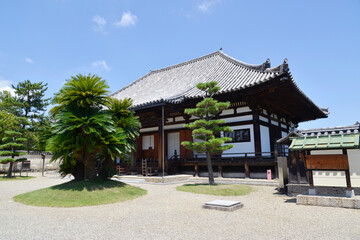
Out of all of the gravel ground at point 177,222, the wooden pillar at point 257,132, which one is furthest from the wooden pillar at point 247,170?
the gravel ground at point 177,222

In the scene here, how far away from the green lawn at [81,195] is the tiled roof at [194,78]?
5.77 meters

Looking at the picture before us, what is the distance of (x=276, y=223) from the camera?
4793 millimetres

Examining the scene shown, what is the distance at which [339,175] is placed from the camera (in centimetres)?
720

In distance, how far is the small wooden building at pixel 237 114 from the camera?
12.2 metres

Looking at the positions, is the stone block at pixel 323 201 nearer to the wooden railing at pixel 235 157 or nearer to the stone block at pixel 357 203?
the stone block at pixel 357 203

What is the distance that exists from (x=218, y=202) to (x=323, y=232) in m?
2.68

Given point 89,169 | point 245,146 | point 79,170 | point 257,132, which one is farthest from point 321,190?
point 79,170

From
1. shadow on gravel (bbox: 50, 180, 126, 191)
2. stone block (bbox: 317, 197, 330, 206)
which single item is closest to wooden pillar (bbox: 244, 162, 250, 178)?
stone block (bbox: 317, 197, 330, 206)

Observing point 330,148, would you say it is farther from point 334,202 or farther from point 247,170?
point 247,170

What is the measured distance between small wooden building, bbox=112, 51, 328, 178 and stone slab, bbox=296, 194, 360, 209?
15.4 feet

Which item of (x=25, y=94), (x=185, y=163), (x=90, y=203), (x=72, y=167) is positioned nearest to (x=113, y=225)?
(x=90, y=203)

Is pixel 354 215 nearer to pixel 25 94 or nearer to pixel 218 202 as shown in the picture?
pixel 218 202

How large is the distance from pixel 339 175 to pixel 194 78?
12675mm

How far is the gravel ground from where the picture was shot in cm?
411
